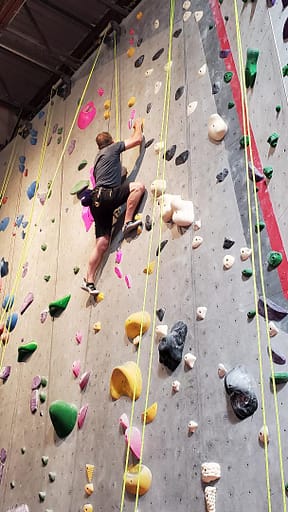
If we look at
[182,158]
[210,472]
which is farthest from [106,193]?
[210,472]

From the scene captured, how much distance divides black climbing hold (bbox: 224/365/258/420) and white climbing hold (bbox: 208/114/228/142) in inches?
43.0

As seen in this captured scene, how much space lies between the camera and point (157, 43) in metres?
3.47

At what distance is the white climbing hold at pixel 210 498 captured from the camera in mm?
2066

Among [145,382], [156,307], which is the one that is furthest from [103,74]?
[145,382]

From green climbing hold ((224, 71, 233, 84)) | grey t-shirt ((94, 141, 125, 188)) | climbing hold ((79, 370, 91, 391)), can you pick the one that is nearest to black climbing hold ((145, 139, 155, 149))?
grey t-shirt ((94, 141, 125, 188))

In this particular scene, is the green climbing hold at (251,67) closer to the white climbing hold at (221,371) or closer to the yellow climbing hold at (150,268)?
the yellow climbing hold at (150,268)

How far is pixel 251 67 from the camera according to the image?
2.63 m

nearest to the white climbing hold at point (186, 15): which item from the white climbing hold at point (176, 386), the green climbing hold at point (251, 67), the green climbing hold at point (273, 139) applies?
the green climbing hold at point (251, 67)

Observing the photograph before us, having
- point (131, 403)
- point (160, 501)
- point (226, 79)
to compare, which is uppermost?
point (226, 79)

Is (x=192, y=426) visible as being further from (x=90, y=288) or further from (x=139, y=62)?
(x=139, y=62)

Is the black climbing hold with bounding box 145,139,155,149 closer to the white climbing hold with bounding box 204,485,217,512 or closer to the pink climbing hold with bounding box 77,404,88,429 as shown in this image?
the pink climbing hold with bounding box 77,404,88,429

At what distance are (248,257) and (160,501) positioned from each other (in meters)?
1.03

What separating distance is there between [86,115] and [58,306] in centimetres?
140

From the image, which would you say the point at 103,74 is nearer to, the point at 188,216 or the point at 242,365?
the point at 188,216
